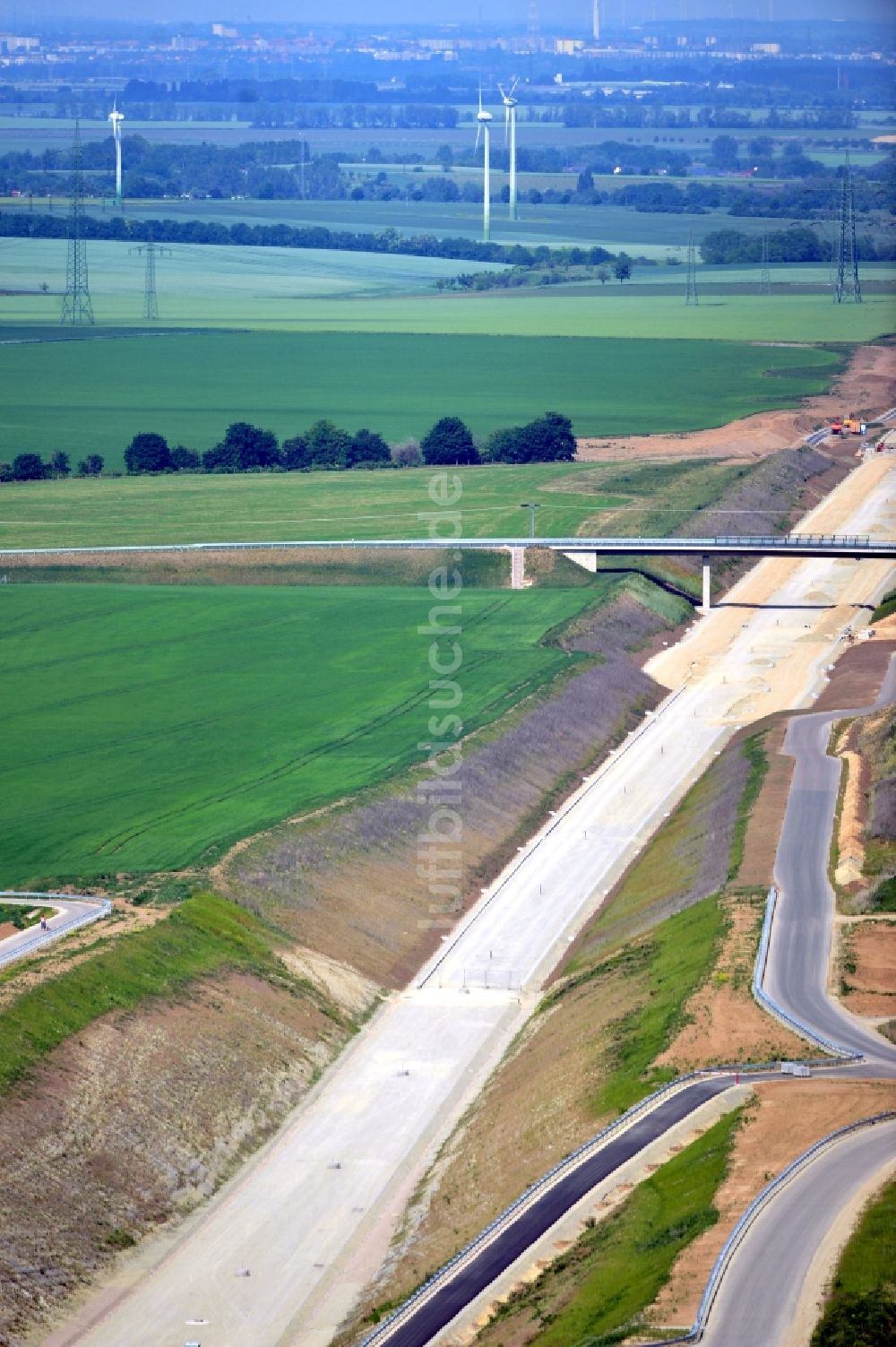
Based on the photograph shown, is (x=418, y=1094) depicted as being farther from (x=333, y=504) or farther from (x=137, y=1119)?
(x=333, y=504)

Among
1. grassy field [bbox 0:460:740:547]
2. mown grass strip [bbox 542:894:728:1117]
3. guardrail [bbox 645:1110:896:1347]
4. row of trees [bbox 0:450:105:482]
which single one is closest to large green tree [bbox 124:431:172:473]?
row of trees [bbox 0:450:105:482]

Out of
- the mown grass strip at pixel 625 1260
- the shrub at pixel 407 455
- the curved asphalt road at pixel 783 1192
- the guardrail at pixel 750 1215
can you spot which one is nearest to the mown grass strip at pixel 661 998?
the curved asphalt road at pixel 783 1192

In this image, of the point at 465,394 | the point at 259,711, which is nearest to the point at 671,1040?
the point at 259,711

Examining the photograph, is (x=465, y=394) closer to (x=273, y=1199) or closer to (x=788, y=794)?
(x=788, y=794)

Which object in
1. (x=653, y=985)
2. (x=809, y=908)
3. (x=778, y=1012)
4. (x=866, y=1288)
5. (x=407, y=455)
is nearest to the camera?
(x=866, y=1288)

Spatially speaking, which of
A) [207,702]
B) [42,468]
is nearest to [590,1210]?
[207,702]
